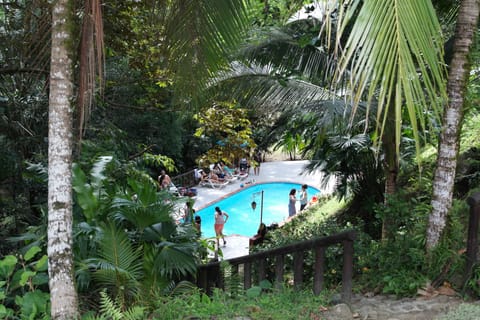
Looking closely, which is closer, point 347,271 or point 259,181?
point 347,271

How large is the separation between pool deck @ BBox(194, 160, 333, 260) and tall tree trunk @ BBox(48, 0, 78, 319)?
27.2 ft

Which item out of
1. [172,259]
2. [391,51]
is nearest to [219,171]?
[172,259]

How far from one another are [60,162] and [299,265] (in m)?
2.25

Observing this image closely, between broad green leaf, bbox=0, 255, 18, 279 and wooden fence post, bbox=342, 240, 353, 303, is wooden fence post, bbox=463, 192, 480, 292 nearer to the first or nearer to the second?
wooden fence post, bbox=342, 240, 353, 303

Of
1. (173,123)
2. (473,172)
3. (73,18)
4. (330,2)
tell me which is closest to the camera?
(330,2)

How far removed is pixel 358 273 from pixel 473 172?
3256mm

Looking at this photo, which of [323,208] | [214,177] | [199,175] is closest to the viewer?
[323,208]

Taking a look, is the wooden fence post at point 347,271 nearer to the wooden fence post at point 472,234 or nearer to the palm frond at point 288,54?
the wooden fence post at point 472,234

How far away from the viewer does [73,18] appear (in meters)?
3.30

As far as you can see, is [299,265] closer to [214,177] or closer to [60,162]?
[60,162]

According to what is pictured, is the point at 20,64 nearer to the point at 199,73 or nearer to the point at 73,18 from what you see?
the point at 199,73

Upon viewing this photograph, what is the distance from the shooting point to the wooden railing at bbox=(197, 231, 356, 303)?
3742 mm

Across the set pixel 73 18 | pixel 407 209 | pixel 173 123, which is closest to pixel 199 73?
pixel 73 18

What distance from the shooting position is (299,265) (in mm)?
4242
